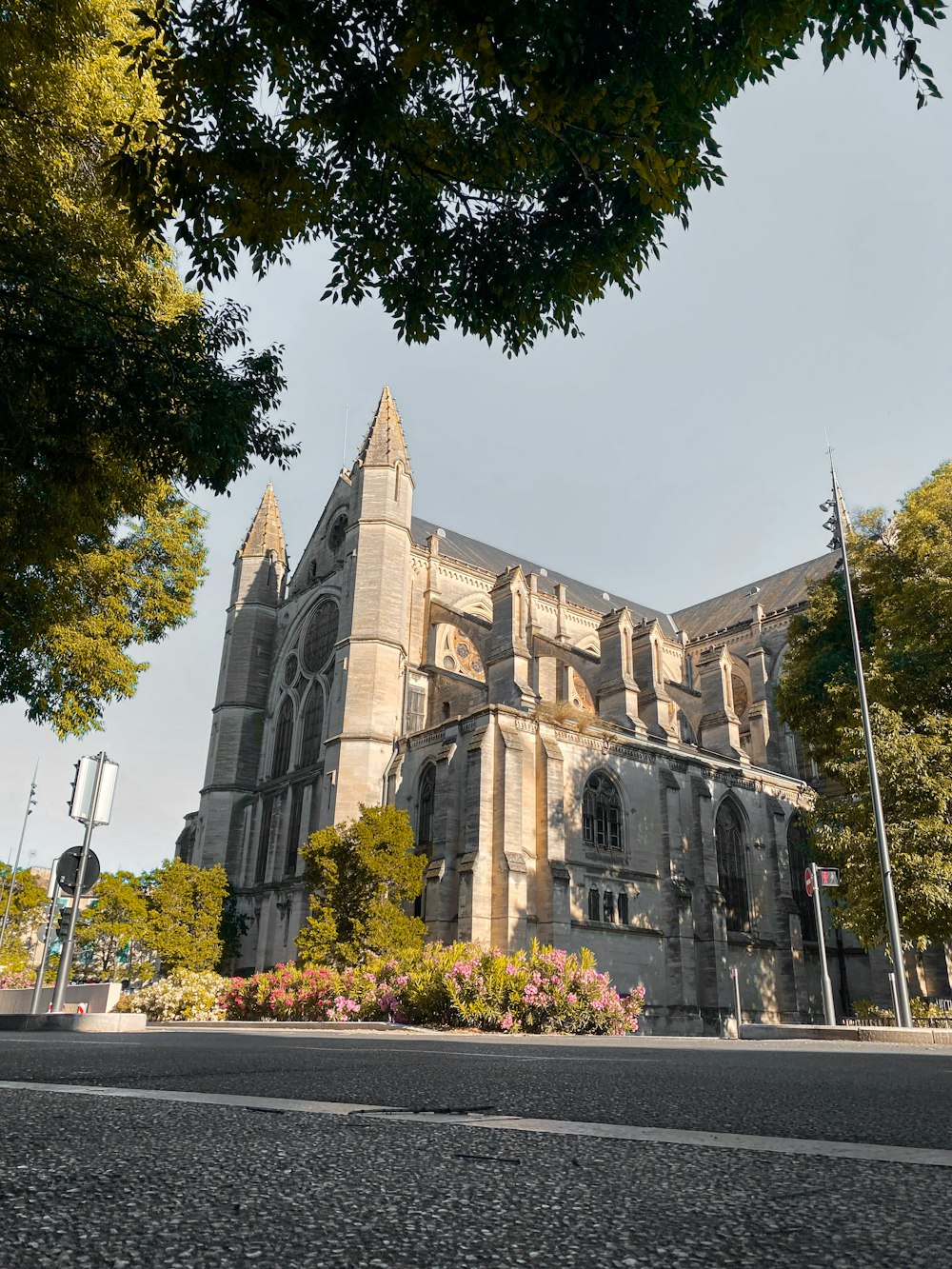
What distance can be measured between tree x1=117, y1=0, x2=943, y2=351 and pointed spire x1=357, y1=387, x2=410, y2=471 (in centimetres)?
3168

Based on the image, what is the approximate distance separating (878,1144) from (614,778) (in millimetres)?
29392

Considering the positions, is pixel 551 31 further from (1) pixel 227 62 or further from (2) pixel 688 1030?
(2) pixel 688 1030

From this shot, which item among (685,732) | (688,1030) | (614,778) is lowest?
(688,1030)

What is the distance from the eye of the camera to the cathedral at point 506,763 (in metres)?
28.4

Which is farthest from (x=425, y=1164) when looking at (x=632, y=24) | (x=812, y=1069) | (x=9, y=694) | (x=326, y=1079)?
(x=9, y=694)

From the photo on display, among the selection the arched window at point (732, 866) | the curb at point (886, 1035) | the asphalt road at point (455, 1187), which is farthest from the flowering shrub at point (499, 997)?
the arched window at point (732, 866)

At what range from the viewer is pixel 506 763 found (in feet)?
92.2

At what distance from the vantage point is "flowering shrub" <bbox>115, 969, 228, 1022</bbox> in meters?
22.0

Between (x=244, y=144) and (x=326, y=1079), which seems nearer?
(x=326, y=1079)

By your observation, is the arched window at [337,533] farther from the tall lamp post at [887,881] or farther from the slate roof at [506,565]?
the tall lamp post at [887,881]

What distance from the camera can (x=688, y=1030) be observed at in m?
28.8

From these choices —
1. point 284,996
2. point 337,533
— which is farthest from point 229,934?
point 337,533

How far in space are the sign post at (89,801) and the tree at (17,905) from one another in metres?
39.6

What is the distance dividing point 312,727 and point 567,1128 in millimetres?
36260
